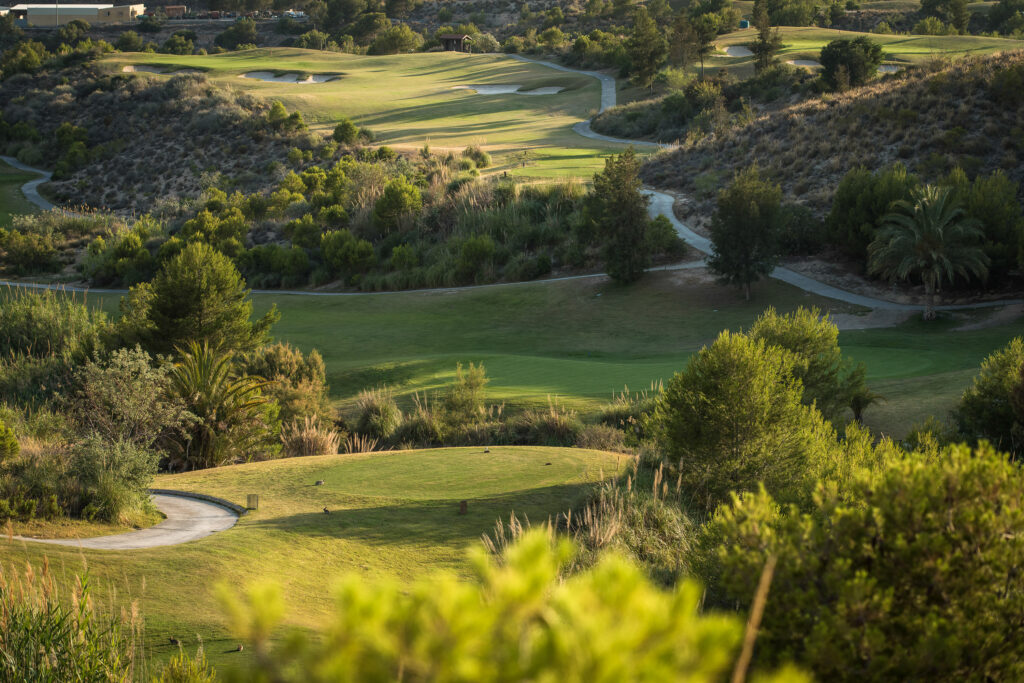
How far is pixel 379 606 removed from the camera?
4.93ft

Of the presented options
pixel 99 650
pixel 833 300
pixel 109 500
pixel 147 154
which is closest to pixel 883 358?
pixel 833 300

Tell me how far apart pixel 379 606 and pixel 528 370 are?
63.5 ft

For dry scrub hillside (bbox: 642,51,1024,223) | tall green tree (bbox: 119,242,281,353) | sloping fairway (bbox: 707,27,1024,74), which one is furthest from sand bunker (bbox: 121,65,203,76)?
tall green tree (bbox: 119,242,281,353)

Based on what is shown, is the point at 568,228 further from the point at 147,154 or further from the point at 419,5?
the point at 419,5

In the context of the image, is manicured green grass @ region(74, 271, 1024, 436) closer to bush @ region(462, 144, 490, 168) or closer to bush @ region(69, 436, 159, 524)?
bush @ region(69, 436, 159, 524)

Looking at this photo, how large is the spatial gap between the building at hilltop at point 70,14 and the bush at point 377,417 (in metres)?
111

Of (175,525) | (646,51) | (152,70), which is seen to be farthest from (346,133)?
(175,525)

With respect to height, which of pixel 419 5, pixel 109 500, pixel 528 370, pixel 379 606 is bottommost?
pixel 528 370

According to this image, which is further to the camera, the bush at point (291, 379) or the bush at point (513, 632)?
the bush at point (291, 379)

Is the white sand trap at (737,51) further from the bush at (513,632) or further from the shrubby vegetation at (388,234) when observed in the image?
the bush at (513,632)

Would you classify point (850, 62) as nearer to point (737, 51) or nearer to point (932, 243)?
point (737, 51)

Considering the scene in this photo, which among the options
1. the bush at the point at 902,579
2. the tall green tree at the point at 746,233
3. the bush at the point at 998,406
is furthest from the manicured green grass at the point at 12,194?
the bush at the point at 902,579

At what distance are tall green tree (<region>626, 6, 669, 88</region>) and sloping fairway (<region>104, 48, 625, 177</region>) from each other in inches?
160

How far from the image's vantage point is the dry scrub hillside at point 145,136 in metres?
56.1
